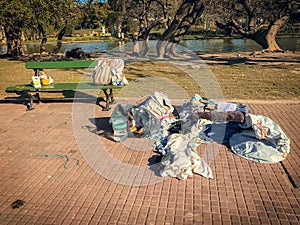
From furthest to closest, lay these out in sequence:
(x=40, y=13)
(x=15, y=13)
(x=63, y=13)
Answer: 1. (x=63, y=13)
2. (x=40, y=13)
3. (x=15, y=13)

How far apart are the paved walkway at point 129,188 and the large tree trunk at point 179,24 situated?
12062mm

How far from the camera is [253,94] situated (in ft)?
24.6

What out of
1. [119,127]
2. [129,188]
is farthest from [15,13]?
[129,188]

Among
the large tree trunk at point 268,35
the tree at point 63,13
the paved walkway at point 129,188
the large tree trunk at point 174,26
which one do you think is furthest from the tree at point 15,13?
the large tree trunk at point 268,35

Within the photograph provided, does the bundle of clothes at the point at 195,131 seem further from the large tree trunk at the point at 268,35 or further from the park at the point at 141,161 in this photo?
the large tree trunk at the point at 268,35

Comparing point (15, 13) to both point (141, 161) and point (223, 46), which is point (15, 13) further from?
point (223, 46)

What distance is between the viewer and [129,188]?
3469mm

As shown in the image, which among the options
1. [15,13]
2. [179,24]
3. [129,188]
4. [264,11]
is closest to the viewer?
[129,188]

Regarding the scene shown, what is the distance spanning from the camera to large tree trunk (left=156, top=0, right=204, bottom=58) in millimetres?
15779

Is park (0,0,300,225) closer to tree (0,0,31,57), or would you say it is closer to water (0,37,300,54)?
tree (0,0,31,57)

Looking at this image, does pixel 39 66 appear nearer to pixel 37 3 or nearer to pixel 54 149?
pixel 54 149

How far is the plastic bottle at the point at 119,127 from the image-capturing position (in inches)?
187

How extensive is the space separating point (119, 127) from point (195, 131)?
1.30 meters

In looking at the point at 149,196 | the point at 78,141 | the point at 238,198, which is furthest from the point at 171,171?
the point at 78,141
